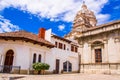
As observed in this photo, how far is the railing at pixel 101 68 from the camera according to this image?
1993cm

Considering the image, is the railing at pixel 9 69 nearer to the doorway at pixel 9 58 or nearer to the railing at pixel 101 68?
the doorway at pixel 9 58

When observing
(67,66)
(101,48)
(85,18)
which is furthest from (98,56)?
(85,18)

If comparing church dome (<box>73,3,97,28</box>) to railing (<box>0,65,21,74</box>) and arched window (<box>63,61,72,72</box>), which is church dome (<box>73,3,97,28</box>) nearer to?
arched window (<box>63,61,72,72</box>)

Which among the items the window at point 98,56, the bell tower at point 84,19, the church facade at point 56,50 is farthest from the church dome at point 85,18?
the window at point 98,56

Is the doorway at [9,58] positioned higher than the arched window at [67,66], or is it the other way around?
the doorway at [9,58]

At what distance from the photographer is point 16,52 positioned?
20547 mm

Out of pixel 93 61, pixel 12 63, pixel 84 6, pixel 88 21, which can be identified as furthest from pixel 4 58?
pixel 84 6

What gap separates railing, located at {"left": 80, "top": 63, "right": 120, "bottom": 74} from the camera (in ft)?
65.4

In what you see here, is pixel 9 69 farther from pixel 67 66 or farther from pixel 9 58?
pixel 67 66

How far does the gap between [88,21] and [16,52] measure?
111 ft

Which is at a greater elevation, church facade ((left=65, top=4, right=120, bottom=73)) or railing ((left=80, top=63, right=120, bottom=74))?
church facade ((left=65, top=4, right=120, bottom=73))

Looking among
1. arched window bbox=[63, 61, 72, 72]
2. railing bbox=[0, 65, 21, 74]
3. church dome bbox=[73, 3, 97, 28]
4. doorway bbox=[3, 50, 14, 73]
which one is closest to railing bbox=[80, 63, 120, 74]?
arched window bbox=[63, 61, 72, 72]

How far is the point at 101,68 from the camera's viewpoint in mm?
21438

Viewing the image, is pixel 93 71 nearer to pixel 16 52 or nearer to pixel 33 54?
pixel 33 54
